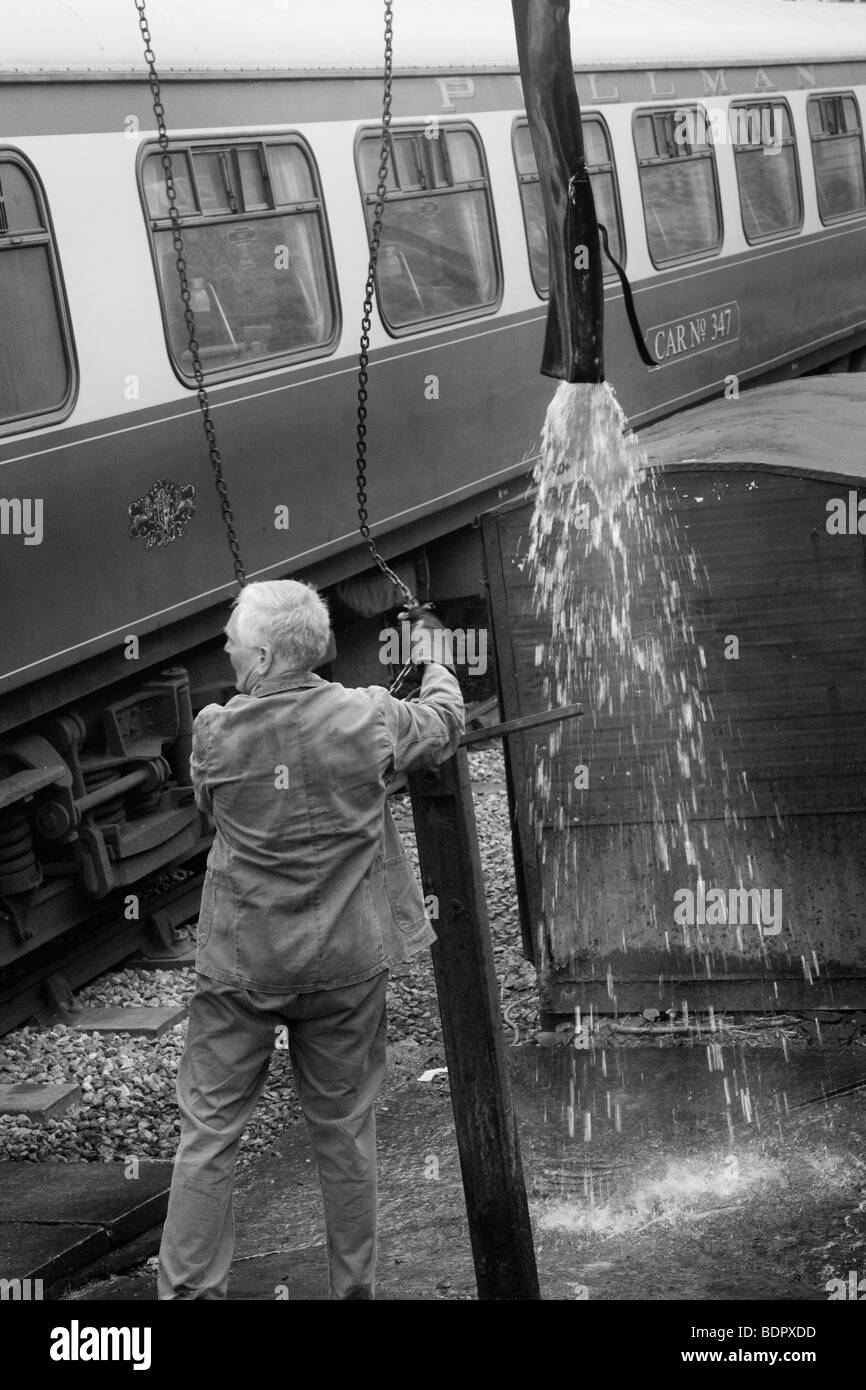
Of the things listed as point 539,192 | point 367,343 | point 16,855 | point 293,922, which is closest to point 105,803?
point 16,855

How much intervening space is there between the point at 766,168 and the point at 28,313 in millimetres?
8283

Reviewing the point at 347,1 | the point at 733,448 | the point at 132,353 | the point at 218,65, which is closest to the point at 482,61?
the point at 347,1

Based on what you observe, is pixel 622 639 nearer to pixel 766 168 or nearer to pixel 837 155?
pixel 766 168

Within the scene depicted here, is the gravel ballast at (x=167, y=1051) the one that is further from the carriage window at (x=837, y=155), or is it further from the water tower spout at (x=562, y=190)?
the carriage window at (x=837, y=155)

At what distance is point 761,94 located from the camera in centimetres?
1348

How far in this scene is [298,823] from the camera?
3.84 m

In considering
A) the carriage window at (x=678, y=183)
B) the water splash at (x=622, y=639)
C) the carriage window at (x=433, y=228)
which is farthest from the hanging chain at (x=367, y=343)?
the carriage window at (x=678, y=183)

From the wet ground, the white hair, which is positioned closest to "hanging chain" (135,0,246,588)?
the white hair

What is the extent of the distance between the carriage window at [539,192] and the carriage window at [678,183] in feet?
1.56

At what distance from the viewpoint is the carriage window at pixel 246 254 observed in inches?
299

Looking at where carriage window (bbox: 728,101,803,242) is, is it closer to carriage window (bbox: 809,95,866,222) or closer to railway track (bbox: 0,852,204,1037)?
carriage window (bbox: 809,95,866,222)

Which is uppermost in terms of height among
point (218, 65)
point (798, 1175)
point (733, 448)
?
point (218, 65)
